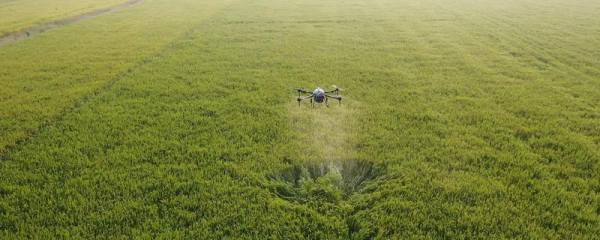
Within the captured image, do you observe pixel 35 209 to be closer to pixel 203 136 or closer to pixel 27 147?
pixel 27 147

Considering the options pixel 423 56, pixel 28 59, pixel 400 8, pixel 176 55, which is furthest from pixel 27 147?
pixel 400 8

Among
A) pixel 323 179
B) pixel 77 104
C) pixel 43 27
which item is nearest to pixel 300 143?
pixel 323 179

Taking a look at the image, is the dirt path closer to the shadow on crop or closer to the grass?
the grass

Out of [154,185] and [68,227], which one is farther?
[154,185]

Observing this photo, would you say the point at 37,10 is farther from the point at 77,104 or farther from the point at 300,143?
the point at 300,143

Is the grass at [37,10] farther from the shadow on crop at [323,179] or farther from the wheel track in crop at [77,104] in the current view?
the shadow on crop at [323,179]

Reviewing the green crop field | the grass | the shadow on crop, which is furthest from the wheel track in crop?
the grass
